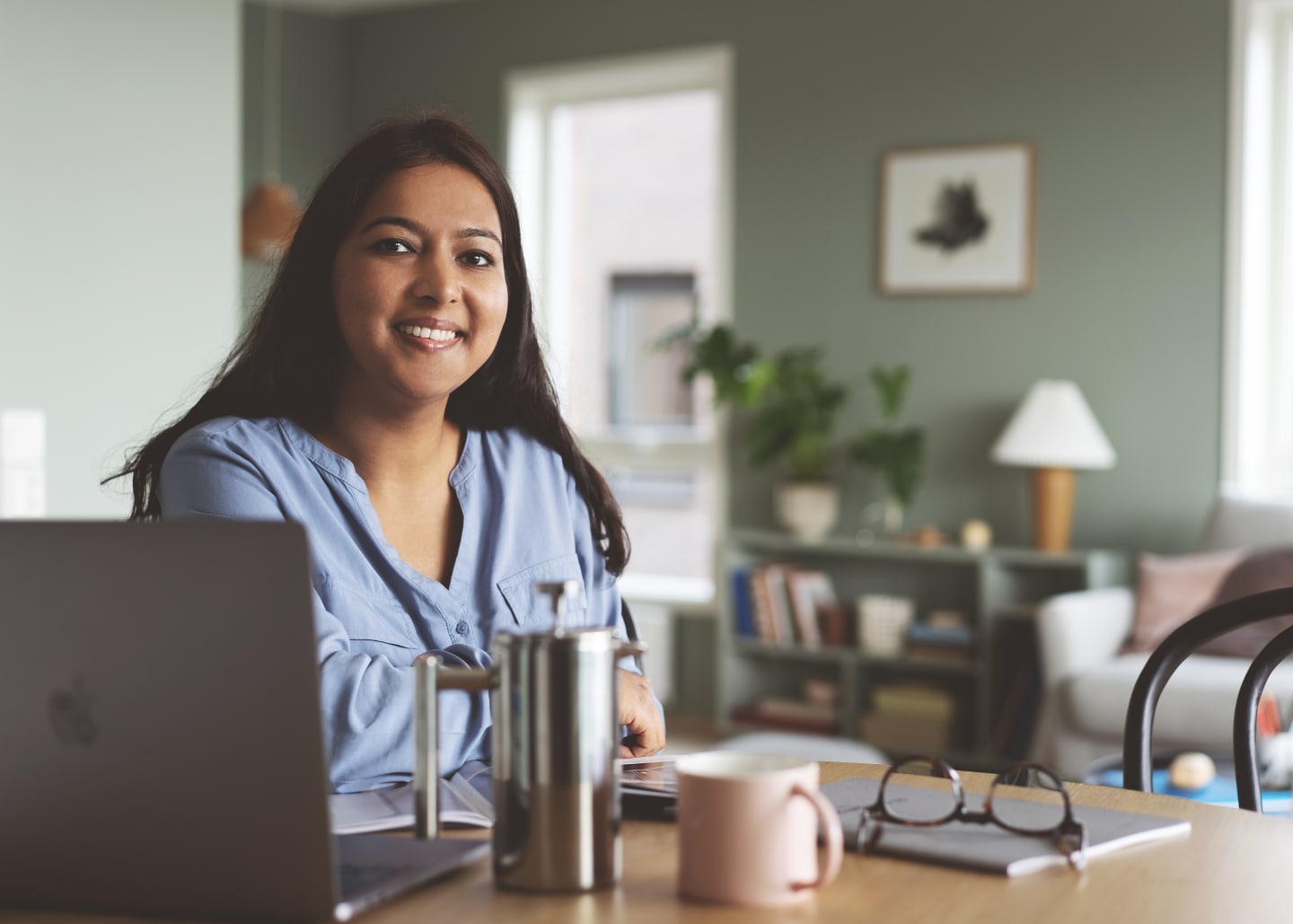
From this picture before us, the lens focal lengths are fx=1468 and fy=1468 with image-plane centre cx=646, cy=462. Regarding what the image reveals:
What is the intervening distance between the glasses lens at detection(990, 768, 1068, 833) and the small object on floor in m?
1.63

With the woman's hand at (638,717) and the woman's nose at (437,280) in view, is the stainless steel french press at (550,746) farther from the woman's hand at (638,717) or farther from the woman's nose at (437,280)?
the woman's nose at (437,280)

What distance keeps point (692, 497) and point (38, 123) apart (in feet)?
11.9

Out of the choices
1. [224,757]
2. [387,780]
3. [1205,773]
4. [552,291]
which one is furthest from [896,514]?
[224,757]

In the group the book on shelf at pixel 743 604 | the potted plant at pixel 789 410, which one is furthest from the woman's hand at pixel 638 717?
the book on shelf at pixel 743 604

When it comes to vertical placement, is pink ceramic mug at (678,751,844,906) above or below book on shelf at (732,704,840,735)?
above

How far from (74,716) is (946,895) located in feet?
1.78

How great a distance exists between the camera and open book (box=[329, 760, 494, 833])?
1066mm

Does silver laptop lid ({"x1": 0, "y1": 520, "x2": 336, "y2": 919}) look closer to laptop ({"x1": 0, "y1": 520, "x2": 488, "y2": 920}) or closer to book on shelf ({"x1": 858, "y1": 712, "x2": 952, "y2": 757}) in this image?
laptop ({"x1": 0, "y1": 520, "x2": 488, "y2": 920})

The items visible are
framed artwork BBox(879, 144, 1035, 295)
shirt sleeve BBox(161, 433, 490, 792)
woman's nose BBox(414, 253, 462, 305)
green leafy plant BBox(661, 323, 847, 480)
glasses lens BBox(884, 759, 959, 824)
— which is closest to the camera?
glasses lens BBox(884, 759, 959, 824)

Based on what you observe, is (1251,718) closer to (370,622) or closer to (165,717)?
(370,622)

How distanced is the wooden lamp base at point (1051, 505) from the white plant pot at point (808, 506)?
0.74 m

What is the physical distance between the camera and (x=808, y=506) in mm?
5117

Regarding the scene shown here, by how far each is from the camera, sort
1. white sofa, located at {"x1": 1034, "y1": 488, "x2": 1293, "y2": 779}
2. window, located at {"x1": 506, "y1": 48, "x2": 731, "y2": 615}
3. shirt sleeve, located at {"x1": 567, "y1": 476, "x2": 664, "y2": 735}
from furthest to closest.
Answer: window, located at {"x1": 506, "y1": 48, "x2": 731, "y2": 615} < white sofa, located at {"x1": 1034, "y1": 488, "x2": 1293, "y2": 779} < shirt sleeve, located at {"x1": 567, "y1": 476, "x2": 664, "y2": 735}

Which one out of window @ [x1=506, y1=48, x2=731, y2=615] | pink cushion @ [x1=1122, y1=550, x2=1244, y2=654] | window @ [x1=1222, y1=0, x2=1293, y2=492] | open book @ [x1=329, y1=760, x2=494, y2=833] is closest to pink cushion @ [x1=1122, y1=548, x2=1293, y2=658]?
pink cushion @ [x1=1122, y1=550, x2=1244, y2=654]
